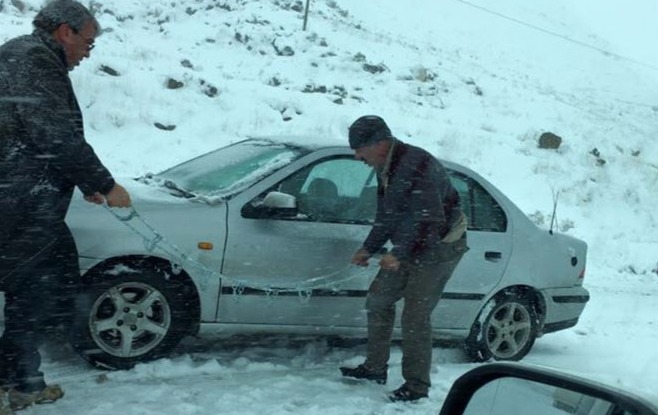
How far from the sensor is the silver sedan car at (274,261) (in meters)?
4.63

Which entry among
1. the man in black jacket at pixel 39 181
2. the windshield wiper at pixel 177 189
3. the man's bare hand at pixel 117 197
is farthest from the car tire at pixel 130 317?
the man's bare hand at pixel 117 197

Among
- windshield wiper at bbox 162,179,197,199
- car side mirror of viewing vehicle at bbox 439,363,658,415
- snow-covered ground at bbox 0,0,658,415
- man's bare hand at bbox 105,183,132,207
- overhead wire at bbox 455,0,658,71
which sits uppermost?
overhead wire at bbox 455,0,658,71

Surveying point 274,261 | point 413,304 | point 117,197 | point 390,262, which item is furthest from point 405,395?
point 117,197

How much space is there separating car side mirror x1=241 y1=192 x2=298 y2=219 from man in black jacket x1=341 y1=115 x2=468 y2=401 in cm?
52

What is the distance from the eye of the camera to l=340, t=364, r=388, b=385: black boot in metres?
5.05

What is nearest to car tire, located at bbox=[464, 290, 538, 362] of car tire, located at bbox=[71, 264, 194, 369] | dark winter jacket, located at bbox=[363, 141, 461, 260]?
dark winter jacket, located at bbox=[363, 141, 461, 260]

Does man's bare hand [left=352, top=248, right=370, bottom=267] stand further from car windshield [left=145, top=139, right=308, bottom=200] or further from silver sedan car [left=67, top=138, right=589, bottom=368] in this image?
car windshield [left=145, top=139, right=308, bottom=200]

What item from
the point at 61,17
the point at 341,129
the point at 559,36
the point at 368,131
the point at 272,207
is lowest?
the point at 341,129

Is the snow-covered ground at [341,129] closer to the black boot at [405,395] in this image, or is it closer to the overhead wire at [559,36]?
the black boot at [405,395]

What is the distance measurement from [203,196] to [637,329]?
503 centimetres

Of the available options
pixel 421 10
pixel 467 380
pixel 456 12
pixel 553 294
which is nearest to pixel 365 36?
pixel 421 10

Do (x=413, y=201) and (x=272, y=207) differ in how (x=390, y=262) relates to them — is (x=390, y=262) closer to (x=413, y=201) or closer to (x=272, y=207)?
(x=413, y=201)

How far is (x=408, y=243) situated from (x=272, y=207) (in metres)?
0.89

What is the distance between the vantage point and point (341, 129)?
15.9 m
